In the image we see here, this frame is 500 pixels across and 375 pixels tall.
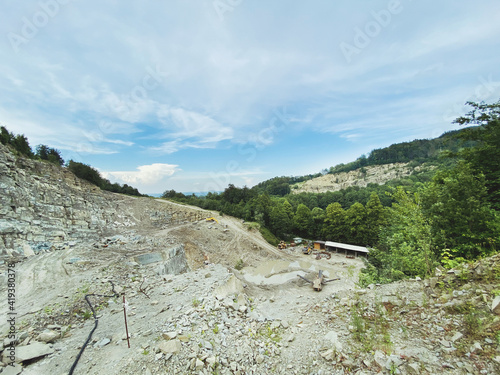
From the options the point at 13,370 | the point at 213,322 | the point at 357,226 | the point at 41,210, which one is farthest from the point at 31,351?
the point at 357,226

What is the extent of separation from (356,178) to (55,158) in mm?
148930

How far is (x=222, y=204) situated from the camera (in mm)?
45062

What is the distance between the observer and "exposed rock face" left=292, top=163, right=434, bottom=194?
396 ft

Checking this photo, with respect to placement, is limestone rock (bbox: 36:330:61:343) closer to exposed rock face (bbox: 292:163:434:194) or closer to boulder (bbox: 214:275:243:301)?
boulder (bbox: 214:275:243:301)

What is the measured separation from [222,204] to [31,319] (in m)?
37.9

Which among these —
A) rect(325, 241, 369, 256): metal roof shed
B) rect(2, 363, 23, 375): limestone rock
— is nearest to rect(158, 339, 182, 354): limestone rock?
rect(2, 363, 23, 375): limestone rock

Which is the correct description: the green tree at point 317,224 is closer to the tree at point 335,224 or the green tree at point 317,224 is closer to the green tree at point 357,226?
the tree at point 335,224

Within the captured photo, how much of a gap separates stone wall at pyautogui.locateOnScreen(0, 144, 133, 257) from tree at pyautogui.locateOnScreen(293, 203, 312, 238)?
3132 centimetres

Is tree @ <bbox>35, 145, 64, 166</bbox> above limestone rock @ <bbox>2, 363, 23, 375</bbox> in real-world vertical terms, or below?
above

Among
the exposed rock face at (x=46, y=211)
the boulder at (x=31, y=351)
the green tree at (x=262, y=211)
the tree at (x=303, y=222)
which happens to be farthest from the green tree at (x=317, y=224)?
the boulder at (x=31, y=351)

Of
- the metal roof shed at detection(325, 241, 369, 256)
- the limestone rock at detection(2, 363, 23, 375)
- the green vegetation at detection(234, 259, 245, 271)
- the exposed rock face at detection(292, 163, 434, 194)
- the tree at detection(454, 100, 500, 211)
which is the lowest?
the metal roof shed at detection(325, 241, 369, 256)

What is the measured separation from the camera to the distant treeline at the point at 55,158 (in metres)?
21.1

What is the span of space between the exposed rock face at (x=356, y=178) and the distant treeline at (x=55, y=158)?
3847 inches

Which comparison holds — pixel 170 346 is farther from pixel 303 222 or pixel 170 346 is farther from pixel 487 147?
pixel 303 222
